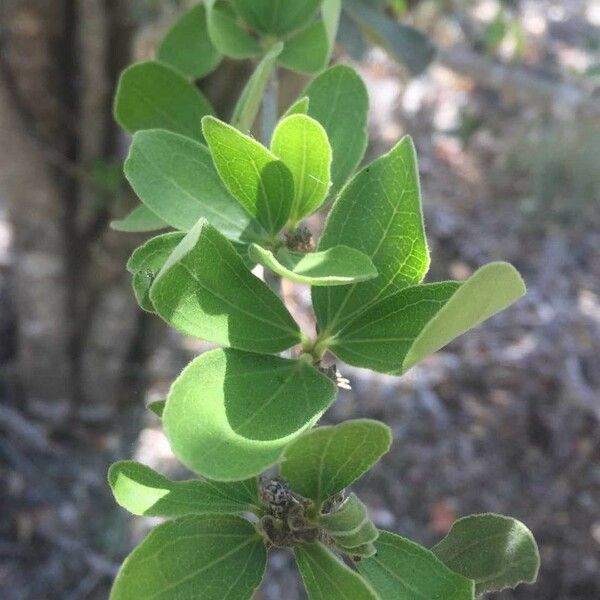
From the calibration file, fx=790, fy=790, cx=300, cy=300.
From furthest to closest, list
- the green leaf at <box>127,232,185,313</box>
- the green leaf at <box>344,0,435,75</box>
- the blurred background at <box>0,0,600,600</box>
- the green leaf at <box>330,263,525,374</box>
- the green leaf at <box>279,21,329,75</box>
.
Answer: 1. the blurred background at <box>0,0,600,600</box>
2. the green leaf at <box>344,0,435,75</box>
3. the green leaf at <box>279,21,329,75</box>
4. the green leaf at <box>127,232,185,313</box>
5. the green leaf at <box>330,263,525,374</box>

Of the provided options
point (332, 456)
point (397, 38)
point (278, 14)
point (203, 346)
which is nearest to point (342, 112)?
point (278, 14)

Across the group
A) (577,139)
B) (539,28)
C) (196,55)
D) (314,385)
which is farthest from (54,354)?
(539,28)

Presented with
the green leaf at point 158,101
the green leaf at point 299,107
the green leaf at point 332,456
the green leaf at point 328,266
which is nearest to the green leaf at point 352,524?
the green leaf at point 332,456

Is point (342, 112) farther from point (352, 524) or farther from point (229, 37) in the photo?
point (352, 524)

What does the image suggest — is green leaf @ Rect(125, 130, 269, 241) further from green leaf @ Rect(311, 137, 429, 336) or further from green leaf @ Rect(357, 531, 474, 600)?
green leaf @ Rect(357, 531, 474, 600)

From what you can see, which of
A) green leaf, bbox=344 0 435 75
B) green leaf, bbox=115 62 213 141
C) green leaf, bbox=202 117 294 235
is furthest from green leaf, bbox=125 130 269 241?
green leaf, bbox=344 0 435 75
